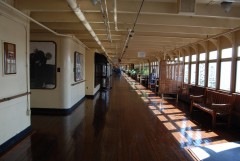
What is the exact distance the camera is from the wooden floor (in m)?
3.18

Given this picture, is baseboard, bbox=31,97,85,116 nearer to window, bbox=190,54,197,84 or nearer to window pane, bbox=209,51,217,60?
window pane, bbox=209,51,217,60

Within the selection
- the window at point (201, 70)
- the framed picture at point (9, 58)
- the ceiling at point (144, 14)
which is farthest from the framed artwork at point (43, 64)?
the window at point (201, 70)

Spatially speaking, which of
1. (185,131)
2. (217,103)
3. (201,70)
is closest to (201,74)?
(201,70)

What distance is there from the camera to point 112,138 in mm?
3953

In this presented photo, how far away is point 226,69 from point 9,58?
5.63 meters

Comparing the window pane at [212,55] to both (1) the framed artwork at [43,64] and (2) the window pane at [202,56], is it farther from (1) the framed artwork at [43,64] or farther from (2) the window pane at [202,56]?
(1) the framed artwork at [43,64]

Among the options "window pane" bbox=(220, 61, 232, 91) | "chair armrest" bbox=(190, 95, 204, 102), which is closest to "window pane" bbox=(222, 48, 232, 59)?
"window pane" bbox=(220, 61, 232, 91)

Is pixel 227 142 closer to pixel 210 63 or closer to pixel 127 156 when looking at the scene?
pixel 127 156

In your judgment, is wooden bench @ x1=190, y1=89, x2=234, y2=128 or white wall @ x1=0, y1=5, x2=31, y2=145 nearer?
white wall @ x1=0, y1=5, x2=31, y2=145

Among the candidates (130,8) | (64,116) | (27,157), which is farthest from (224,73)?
(27,157)

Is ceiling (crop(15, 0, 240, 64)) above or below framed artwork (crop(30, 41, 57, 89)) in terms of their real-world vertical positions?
above

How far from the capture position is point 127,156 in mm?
3160

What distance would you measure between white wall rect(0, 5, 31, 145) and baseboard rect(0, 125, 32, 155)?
0.06 m

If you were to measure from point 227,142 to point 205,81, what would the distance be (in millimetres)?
3695
